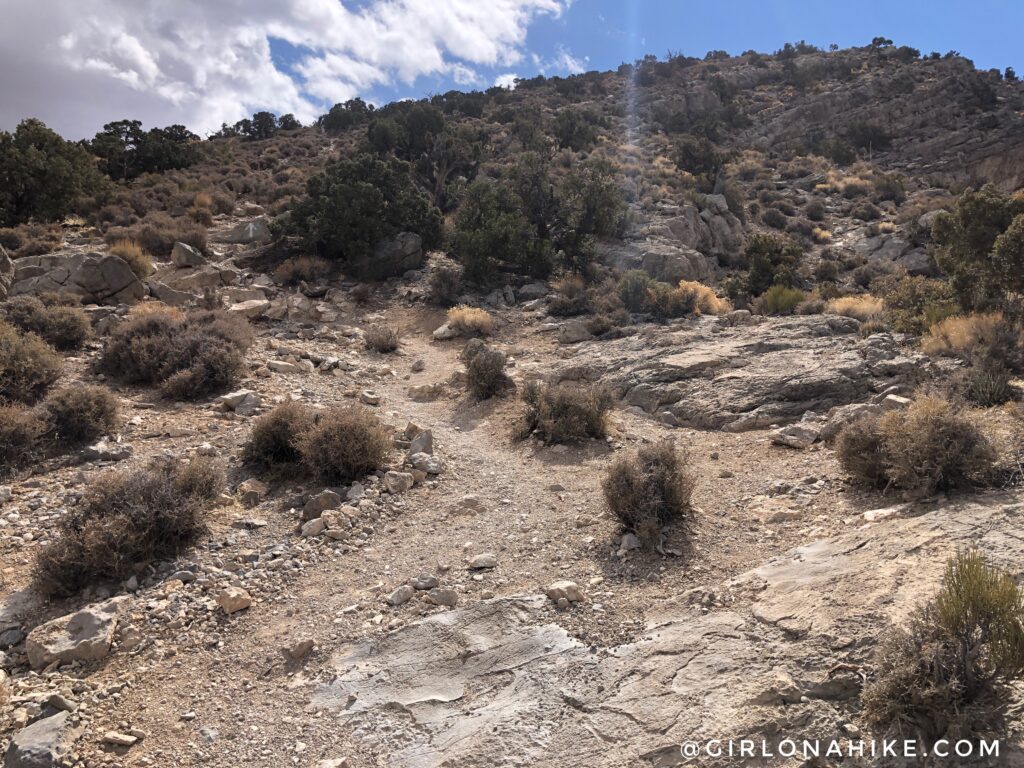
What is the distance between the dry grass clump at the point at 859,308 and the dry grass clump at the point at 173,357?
38.6 ft

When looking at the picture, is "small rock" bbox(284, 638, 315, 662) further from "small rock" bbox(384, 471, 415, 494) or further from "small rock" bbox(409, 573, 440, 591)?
"small rock" bbox(384, 471, 415, 494)

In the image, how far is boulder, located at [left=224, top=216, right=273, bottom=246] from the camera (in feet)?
61.3

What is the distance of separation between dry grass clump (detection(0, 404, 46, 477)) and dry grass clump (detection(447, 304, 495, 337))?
854 centimetres

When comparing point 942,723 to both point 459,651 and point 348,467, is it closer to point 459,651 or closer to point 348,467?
point 459,651

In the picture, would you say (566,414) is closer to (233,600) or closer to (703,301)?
(233,600)

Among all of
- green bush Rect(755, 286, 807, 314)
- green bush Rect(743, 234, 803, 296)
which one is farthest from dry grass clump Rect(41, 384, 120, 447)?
green bush Rect(743, 234, 803, 296)

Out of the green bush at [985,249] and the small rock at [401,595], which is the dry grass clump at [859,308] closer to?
the green bush at [985,249]

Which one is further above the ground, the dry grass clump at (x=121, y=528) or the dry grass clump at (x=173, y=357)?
the dry grass clump at (x=173, y=357)

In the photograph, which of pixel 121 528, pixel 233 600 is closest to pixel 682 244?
pixel 233 600

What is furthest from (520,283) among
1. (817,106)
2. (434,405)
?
(817,106)

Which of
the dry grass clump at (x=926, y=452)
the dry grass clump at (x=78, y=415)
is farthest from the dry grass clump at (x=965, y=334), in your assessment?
the dry grass clump at (x=78, y=415)

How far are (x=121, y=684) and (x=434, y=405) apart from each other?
6522mm

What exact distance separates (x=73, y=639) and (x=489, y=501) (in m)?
3.82

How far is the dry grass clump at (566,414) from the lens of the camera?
8.34m
